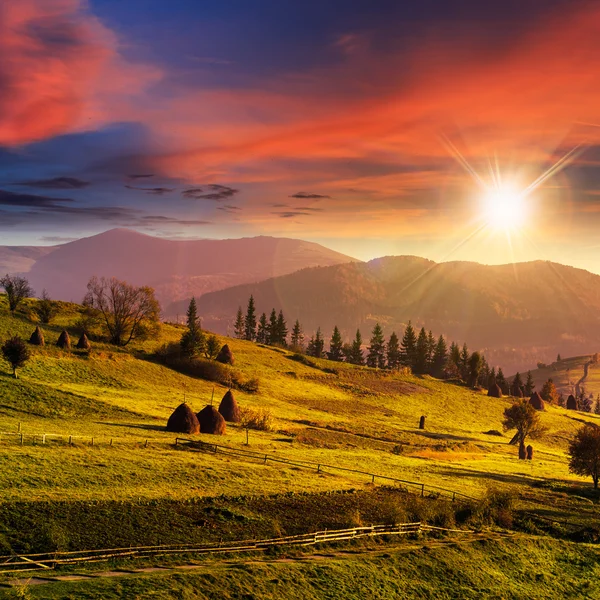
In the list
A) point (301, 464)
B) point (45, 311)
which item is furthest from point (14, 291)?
point (301, 464)

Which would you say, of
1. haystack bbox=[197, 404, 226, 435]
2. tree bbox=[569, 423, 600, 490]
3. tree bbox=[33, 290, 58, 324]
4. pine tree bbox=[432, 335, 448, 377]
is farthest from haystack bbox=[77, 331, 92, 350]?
pine tree bbox=[432, 335, 448, 377]

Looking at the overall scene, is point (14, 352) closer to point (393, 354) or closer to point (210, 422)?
point (210, 422)

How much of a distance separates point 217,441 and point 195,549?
27.7 metres

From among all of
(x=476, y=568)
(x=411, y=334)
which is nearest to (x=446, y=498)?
(x=476, y=568)

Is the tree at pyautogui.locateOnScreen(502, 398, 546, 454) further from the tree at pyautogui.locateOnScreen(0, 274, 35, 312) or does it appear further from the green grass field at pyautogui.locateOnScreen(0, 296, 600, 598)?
the tree at pyautogui.locateOnScreen(0, 274, 35, 312)

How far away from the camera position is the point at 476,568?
1368 inches

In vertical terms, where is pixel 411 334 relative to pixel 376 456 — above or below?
above

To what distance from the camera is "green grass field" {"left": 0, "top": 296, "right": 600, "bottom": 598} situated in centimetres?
3612

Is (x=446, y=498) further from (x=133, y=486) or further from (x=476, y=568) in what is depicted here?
(x=133, y=486)

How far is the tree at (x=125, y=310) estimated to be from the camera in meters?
109

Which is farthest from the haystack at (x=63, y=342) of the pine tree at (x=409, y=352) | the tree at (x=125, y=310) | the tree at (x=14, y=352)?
the pine tree at (x=409, y=352)

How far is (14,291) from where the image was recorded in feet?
395

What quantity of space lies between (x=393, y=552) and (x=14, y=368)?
54.8m

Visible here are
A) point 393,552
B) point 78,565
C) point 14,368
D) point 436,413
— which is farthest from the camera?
point 436,413
